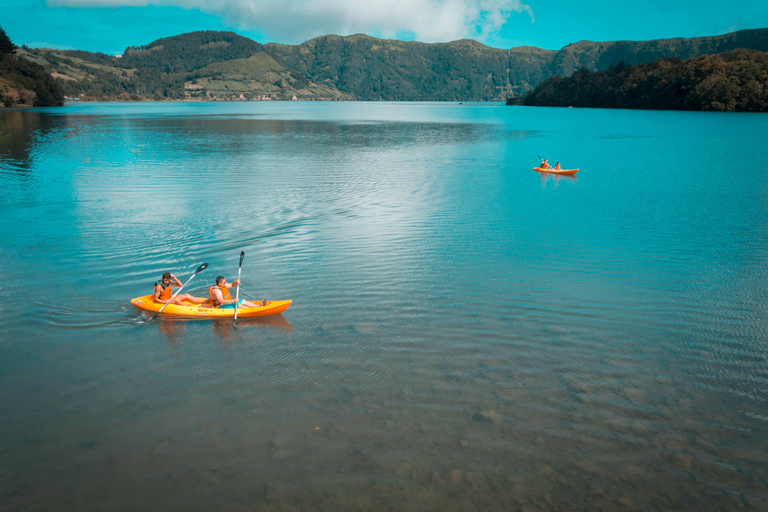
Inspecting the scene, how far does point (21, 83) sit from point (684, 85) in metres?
168

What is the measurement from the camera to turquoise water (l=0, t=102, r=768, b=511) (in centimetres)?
691

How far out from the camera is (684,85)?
120 meters

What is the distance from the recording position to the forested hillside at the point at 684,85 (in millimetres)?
104769

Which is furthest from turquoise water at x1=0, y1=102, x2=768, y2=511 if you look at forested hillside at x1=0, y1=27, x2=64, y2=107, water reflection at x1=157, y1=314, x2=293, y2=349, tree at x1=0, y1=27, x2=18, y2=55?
tree at x1=0, y1=27, x2=18, y2=55

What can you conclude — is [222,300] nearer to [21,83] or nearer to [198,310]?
[198,310]

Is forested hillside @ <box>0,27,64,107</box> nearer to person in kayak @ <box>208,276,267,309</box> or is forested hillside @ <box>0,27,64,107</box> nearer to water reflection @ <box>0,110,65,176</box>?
water reflection @ <box>0,110,65,176</box>

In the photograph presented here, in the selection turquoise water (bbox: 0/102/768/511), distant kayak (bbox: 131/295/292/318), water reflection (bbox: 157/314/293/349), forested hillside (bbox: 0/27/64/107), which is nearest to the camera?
turquoise water (bbox: 0/102/768/511)

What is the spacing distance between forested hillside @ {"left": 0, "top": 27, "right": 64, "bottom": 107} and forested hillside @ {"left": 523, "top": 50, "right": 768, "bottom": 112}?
165 metres

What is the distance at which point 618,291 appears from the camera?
1326cm

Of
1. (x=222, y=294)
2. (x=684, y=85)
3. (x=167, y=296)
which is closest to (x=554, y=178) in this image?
(x=222, y=294)

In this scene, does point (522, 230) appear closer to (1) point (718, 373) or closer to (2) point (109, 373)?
(1) point (718, 373)

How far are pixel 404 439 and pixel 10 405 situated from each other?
23.2 ft

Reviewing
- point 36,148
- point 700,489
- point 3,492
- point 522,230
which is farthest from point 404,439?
point 36,148

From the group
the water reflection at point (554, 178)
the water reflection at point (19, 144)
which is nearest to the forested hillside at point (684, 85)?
the water reflection at point (554, 178)
